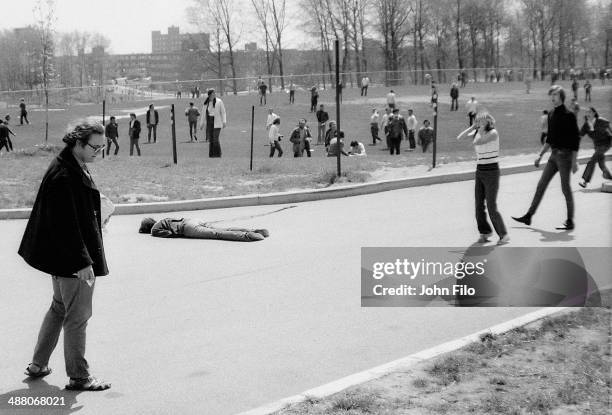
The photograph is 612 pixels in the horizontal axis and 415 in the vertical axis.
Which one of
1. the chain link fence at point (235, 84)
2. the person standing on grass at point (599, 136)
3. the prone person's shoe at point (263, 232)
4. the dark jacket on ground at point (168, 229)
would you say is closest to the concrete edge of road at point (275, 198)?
the dark jacket on ground at point (168, 229)

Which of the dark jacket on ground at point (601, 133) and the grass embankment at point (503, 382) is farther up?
the dark jacket on ground at point (601, 133)

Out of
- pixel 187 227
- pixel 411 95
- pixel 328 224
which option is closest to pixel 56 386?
pixel 187 227

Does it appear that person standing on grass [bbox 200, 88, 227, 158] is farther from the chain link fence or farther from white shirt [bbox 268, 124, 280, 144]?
the chain link fence

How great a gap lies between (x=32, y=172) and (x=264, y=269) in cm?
1053

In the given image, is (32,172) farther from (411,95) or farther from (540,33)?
(540,33)

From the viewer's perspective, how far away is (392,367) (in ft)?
16.5

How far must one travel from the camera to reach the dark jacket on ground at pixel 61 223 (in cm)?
469

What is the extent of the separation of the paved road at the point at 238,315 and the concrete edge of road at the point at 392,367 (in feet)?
0.77

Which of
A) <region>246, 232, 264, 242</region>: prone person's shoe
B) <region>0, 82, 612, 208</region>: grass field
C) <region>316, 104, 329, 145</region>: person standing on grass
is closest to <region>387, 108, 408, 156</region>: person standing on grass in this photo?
<region>0, 82, 612, 208</region>: grass field

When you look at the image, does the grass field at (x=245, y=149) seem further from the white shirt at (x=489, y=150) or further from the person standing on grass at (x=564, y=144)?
the person standing on grass at (x=564, y=144)

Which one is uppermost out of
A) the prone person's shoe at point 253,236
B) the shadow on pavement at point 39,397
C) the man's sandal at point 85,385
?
the prone person's shoe at point 253,236

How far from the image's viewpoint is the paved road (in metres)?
4.97

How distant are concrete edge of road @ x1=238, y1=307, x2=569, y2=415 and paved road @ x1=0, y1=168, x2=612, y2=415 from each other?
23cm

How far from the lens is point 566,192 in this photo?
10.3 meters
